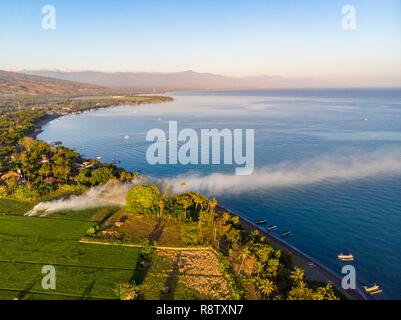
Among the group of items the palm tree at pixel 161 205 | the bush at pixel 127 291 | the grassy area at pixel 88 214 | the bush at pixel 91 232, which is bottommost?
the bush at pixel 127 291

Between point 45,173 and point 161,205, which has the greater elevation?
point 45,173

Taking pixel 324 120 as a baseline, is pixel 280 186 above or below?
below

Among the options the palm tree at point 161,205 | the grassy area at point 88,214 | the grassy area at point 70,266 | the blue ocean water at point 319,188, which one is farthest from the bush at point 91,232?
the blue ocean water at point 319,188

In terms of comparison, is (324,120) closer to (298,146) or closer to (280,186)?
(298,146)

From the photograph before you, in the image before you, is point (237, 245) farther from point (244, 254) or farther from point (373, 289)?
point (373, 289)

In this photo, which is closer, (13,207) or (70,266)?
(70,266)

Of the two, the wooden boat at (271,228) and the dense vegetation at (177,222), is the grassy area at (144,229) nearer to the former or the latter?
the dense vegetation at (177,222)

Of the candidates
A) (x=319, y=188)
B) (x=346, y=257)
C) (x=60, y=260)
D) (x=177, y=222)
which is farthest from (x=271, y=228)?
(x=60, y=260)

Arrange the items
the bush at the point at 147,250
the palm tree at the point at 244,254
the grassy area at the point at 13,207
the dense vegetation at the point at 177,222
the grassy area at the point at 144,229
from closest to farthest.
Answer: the dense vegetation at the point at 177,222, the palm tree at the point at 244,254, the bush at the point at 147,250, the grassy area at the point at 144,229, the grassy area at the point at 13,207
